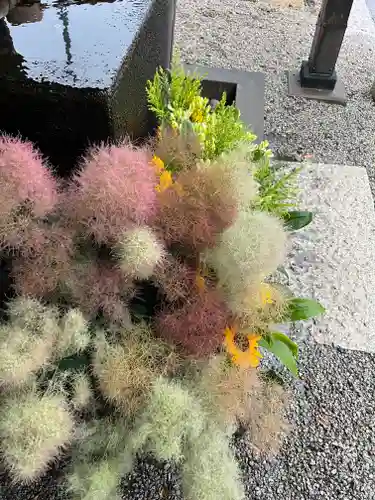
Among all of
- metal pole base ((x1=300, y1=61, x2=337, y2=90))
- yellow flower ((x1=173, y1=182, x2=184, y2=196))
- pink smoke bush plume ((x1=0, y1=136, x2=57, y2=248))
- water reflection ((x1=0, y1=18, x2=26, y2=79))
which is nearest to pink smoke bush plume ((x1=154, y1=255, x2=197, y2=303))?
yellow flower ((x1=173, y1=182, x2=184, y2=196))

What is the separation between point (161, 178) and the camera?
1.02 meters

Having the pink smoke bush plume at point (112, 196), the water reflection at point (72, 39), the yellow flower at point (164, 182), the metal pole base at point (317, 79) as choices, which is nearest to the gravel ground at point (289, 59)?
the metal pole base at point (317, 79)

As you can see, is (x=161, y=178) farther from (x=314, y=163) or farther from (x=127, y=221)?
(x=314, y=163)

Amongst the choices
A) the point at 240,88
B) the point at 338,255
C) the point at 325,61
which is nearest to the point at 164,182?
the point at 338,255

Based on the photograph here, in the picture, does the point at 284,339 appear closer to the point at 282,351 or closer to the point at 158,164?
the point at 282,351

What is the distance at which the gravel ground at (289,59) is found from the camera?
2.68m

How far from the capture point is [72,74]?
1127 millimetres

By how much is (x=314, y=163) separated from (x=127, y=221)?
5.91ft

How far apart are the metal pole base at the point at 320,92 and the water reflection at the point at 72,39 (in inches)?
70.8

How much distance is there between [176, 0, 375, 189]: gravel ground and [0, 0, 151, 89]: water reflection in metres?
1.38

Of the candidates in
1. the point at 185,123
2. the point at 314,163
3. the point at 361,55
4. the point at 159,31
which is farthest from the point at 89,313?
the point at 361,55

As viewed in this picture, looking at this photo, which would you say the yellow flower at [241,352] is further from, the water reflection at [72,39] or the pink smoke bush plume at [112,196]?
the water reflection at [72,39]

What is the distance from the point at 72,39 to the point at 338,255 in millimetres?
1277

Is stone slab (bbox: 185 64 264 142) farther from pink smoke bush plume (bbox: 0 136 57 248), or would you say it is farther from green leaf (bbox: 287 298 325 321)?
pink smoke bush plume (bbox: 0 136 57 248)
